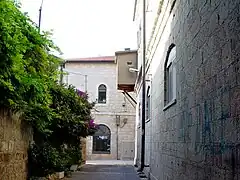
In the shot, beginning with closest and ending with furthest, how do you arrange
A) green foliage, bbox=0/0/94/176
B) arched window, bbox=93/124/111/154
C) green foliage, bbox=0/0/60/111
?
green foliage, bbox=0/0/60/111 → green foliage, bbox=0/0/94/176 → arched window, bbox=93/124/111/154

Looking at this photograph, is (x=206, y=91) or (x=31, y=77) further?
(x=31, y=77)

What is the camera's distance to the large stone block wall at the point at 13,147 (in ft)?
24.1

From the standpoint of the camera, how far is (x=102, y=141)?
114 ft

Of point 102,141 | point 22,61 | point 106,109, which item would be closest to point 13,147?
point 22,61

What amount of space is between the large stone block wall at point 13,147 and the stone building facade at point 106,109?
24.3 metres

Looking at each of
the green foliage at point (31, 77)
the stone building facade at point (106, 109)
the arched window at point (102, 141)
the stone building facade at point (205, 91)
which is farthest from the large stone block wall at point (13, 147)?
the arched window at point (102, 141)

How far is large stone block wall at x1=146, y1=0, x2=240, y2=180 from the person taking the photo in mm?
3654

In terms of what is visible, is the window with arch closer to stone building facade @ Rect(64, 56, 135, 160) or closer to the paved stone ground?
the paved stone ground

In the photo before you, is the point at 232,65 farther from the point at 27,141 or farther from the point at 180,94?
the point at 27,141

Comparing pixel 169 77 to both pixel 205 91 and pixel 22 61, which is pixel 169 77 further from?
pixel 205 91

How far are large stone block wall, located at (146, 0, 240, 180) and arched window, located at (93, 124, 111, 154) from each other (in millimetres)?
26934

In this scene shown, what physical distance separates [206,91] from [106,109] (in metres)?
30.8

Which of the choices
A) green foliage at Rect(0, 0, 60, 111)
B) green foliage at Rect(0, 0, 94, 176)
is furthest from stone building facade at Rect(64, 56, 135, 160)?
green foliage at Rect(0, 0, 60, 111)

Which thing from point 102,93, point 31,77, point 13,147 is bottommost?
point 13,147
